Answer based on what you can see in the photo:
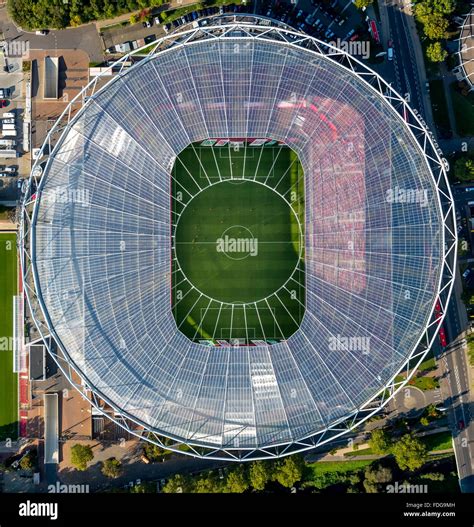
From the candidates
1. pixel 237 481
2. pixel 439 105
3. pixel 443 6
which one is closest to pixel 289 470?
pixel 237 481

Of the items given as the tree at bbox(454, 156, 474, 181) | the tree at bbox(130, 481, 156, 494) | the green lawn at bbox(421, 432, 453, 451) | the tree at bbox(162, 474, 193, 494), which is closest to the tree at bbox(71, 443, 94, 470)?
the tree at bbox(130, 481, 156, 494)

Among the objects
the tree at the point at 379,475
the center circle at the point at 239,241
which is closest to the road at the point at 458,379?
the tree at the point at 379,475

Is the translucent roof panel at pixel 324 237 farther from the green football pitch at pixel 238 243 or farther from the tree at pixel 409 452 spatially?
the tree at pixel 409 452

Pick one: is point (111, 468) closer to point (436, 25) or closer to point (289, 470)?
point (289, 470)

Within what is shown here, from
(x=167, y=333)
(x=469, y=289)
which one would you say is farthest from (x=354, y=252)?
(x=167, y=333)

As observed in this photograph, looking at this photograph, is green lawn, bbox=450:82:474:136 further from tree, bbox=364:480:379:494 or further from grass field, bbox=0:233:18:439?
grass field, bbox=0:233:18:439

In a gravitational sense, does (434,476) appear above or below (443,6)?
below
